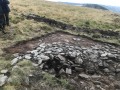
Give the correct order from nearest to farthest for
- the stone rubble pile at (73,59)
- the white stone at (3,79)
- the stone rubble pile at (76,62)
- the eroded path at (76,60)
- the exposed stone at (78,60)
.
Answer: the white stone at (3,79), the eroded path at (76,60), the stone rubble pile at (76,62), the stone rubble pile at (73,59), the exposed stone at (78,60)

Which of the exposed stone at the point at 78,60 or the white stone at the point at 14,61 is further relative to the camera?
the exposed stone at the point at 78,60

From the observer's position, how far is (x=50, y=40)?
14.7m

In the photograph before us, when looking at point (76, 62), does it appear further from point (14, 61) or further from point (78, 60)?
point (14, 61)

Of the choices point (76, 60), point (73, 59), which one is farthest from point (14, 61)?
point (76, 60)

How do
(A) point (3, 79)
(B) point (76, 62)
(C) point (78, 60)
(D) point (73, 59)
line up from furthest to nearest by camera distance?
1. (D) point (73, 59)
2. (C) point (78, 60)
3. (B) point (76, 62)
4. (A) point (3, 79)

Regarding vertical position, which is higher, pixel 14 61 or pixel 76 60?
pixel 14 61

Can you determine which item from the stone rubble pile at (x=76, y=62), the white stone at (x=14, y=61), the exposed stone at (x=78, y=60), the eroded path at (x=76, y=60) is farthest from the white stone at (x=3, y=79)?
the exposed stone at (x=78, y=60)

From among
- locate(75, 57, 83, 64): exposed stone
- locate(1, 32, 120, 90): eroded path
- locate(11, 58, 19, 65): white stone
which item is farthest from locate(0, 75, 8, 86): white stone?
locate(75, 57, 83, 64): exposed stone

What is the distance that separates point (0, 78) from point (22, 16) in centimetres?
1293

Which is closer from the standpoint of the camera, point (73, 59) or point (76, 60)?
point (76, 60)

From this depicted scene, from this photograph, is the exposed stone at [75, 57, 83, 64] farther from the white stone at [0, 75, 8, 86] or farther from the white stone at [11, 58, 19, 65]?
the white stone at [0, 75, 8, 86]

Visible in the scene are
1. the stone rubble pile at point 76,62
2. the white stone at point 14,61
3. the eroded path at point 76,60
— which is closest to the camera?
the eroded path at point 76,60

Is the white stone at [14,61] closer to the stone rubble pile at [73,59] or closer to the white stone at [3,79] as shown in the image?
the stone rubble pile at [73,59]

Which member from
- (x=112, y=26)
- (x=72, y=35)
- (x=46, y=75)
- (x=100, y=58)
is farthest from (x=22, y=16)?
(x=46, y=75)
